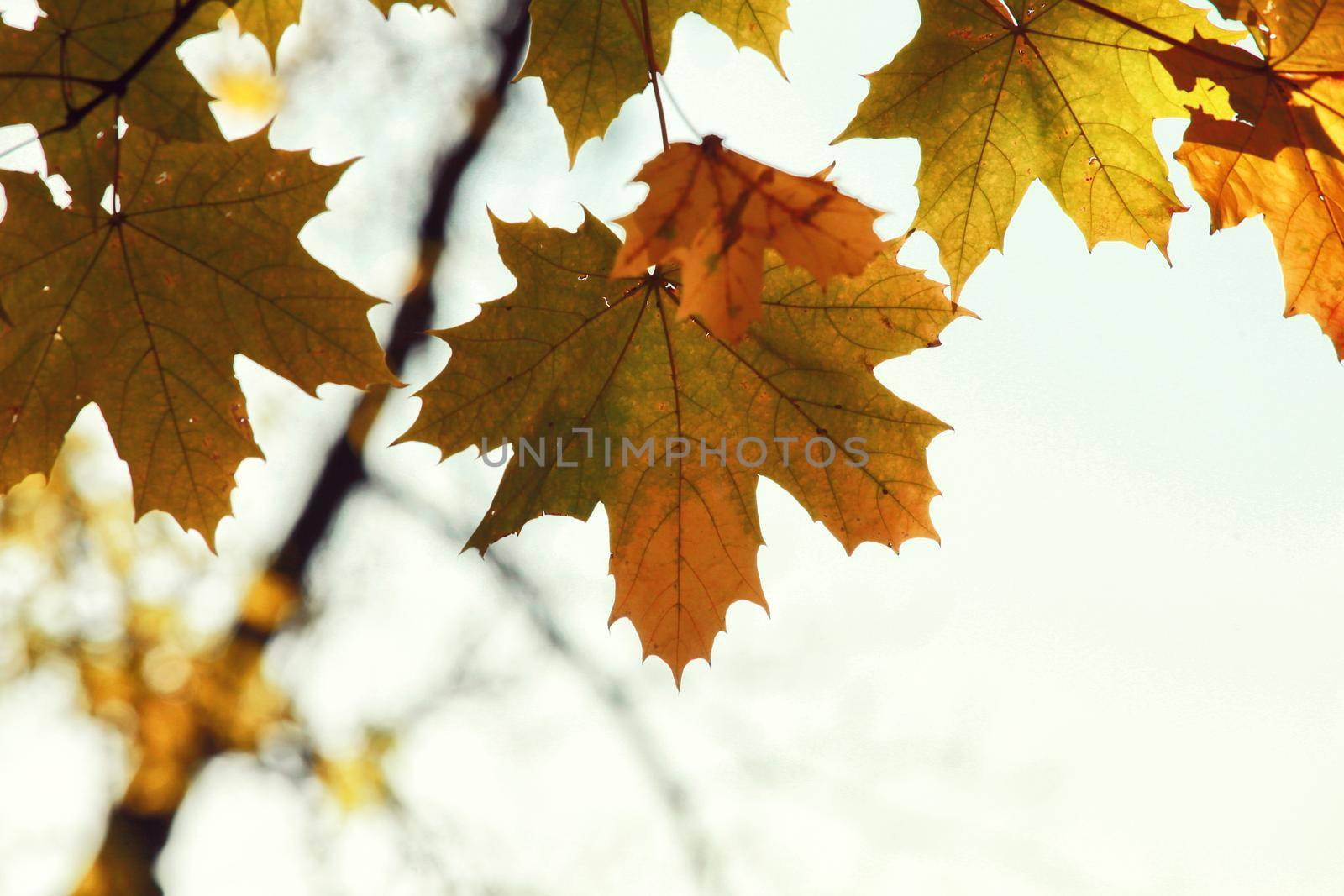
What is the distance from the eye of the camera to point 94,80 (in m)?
1.88

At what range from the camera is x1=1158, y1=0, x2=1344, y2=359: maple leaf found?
1830mm

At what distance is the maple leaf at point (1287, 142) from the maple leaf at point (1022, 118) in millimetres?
208

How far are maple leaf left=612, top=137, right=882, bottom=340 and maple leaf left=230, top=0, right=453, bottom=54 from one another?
1316 millimetres

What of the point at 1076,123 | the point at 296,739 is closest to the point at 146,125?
the point at 1076,123

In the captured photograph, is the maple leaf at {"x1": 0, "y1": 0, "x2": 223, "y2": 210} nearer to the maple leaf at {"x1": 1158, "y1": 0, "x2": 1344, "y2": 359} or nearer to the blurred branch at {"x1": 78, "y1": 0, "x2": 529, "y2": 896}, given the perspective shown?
the maple leaf at {"x1": 1158, "y1": 0, "x2": 1344, "y2": 359}

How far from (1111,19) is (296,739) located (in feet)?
26.4

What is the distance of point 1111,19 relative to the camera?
2088 mm

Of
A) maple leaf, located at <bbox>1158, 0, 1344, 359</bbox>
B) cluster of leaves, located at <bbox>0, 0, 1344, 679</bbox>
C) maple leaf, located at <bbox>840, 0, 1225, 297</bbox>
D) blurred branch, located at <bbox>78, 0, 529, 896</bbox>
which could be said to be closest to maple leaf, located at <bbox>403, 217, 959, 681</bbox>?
cluster of leaves, located at <bbox>0, 0, 1344, 679</bbox>

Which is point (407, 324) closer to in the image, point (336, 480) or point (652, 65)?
point (336, 480)

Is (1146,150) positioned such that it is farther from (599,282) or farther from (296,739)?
(296,739)

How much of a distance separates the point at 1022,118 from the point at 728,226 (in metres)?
1.16

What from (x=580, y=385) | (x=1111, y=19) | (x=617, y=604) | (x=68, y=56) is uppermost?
(x=1111, y=19)

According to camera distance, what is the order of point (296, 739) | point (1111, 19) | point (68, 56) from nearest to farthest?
1. point (68, 56)
2. point (1111, 19)
3. point (296, 739)

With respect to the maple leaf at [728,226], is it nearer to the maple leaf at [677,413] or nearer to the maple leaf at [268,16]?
the maple leaf at [677,413]
